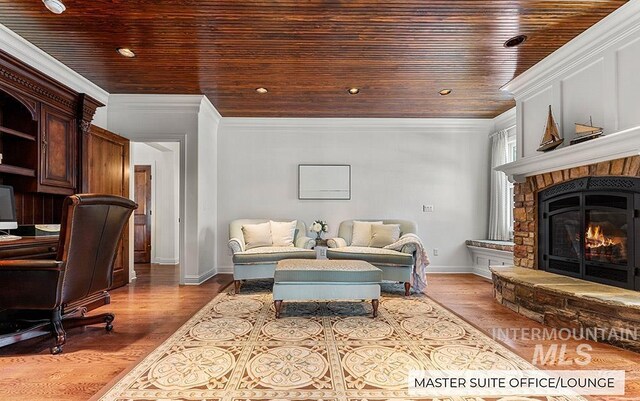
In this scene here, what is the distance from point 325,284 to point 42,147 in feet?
9.66

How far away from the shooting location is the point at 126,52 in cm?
323

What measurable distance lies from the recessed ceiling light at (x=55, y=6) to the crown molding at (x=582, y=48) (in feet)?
13.6

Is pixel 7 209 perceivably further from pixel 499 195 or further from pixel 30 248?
pixel 499 195

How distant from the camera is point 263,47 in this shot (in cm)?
315

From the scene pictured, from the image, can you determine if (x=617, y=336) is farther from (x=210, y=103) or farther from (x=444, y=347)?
(x=210, y=103)

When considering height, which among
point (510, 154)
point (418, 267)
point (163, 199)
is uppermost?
point (510, 154)

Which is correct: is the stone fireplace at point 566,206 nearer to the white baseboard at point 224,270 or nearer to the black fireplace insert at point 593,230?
the black fireplace insert at point 593,230

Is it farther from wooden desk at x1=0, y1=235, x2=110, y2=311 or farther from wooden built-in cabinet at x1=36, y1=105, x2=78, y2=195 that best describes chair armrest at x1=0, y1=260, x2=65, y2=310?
wooden built-in cabinet at x1=36, y1=105, x2=78, y2=195

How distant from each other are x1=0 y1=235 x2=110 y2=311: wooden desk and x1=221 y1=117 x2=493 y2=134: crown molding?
318 centimetres

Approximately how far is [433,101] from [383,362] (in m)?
3.66

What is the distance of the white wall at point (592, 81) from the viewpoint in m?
2.64

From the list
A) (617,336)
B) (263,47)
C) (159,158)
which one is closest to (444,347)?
(617,336)

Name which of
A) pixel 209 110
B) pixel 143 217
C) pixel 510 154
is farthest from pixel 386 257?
pixel 143 217

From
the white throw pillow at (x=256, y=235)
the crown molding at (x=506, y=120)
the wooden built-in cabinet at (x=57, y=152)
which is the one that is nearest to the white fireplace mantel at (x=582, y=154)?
the crown molding at (x=506, y=120)
